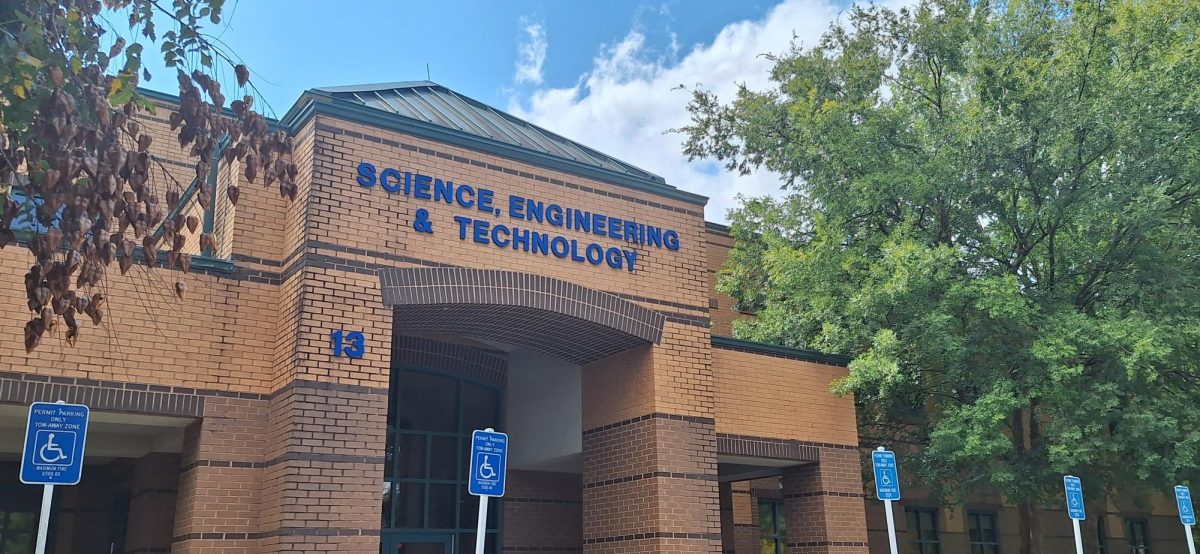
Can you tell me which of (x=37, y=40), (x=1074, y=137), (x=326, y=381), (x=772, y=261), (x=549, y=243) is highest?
(x=1074, y=137)

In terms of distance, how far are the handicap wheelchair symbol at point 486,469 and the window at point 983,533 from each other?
17347mm

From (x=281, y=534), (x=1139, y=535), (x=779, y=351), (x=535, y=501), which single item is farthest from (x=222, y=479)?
(x=1139, y=535)

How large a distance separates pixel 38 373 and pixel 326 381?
274cm

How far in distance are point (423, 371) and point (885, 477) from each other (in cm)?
697

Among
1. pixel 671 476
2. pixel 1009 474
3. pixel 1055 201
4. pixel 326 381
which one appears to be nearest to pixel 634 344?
pixel 671 476

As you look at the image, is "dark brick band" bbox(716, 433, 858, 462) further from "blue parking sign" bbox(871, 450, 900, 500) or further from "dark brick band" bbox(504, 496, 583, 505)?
"dark brick band" bbox(504, 496, 583, 505)

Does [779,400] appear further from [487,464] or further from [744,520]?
[487,464]

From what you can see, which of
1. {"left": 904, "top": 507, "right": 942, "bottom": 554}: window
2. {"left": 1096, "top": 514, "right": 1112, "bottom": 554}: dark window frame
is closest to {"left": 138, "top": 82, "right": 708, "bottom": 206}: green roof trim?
{"left": 904, "top": 507, "right": 942, "bottom": 554}: window

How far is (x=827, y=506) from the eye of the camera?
48.7 ft

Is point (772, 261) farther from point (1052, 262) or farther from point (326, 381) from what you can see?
point (326, 381)

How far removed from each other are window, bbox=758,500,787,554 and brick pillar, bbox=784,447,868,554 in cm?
450

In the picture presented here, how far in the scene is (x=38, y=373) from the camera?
31.9 feet

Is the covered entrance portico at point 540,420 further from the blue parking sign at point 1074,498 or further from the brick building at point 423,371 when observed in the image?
the blue parking sign at point 1074,498

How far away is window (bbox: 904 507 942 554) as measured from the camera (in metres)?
21.8
